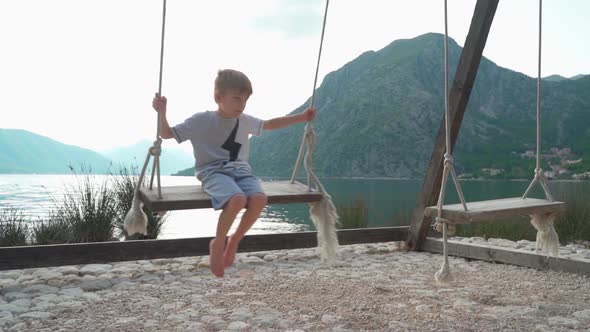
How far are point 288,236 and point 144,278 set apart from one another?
1.57 metres

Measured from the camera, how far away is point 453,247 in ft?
19.1

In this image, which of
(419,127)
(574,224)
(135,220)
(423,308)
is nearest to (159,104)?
(135,220)

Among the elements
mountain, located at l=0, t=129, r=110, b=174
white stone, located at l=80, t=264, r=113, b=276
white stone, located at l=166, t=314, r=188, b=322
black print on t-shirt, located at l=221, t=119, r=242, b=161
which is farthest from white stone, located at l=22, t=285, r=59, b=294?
mountain, located at l=0, t=129, r=110, b=174

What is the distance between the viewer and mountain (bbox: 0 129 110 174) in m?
150

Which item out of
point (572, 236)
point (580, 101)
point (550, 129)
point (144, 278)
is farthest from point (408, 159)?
point (144, 278)

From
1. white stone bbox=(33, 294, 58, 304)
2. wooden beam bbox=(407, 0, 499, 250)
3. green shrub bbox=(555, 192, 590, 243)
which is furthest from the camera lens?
green shrub bbox=(555, 192, 590, 243)

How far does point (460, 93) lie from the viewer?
4797mm

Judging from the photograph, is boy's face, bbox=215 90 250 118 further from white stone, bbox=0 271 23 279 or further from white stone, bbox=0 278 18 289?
white stone, bbox=0 271 23 279

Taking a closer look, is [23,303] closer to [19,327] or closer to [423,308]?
[19,327]

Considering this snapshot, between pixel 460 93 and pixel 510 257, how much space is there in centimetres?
184

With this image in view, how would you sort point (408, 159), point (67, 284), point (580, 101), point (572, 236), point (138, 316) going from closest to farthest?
1. point (138, 316)
2. point (67, 284)
3. point (572, 236)
4. point (408, 159)
5. point (580, 101)

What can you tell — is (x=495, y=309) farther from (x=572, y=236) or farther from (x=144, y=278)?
(x=572, y=236)

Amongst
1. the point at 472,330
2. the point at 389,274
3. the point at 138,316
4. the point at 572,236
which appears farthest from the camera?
the point at 572,236

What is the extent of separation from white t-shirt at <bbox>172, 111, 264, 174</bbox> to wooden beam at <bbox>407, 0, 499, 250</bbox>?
2590mm
